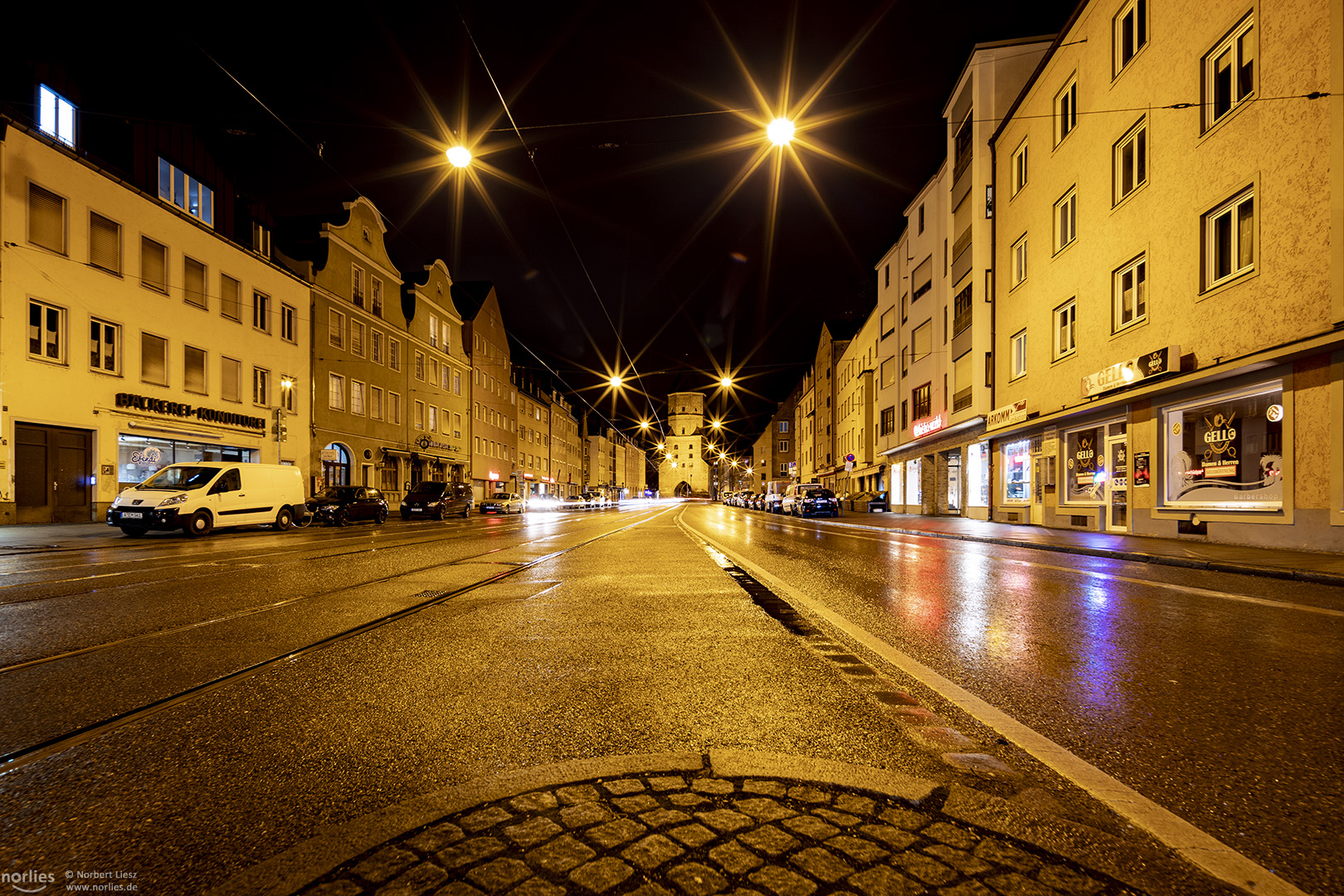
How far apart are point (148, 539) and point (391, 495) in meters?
23.3

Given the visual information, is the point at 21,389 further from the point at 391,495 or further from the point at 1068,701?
the point at 1068,701

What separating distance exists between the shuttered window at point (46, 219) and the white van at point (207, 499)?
27.5 feet

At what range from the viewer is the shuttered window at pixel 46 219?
63.9 feet

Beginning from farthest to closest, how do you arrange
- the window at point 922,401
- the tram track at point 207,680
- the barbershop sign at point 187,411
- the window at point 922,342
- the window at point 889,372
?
1. the window at point 889,372
2. the window at point 922,342
3. the window at point 922,401
4. the barbershop sign at point 187,411
5. the tram track at point 207,680

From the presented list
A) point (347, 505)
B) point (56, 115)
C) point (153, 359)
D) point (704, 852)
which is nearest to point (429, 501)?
point (347, 505)

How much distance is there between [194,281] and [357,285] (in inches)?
454

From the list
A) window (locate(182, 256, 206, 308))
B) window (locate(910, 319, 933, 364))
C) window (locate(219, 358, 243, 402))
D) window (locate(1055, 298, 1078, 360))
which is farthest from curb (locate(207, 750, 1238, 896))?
window (locate(910, 319, 933, 364))

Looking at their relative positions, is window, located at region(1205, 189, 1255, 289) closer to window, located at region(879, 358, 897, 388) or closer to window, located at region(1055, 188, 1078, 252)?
window, located at region(1055, 188, 1078, 252)

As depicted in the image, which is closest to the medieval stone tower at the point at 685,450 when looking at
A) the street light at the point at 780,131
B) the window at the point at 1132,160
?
the window at the point at 1132,160

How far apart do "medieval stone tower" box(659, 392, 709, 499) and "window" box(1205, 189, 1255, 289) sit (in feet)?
459

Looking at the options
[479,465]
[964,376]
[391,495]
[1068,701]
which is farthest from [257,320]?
[1068,701]

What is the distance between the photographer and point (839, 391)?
62188mm

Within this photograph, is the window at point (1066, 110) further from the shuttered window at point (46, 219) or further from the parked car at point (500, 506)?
the parked car at point (500, 506)

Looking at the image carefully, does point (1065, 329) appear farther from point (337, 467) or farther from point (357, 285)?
point (357, 285)
